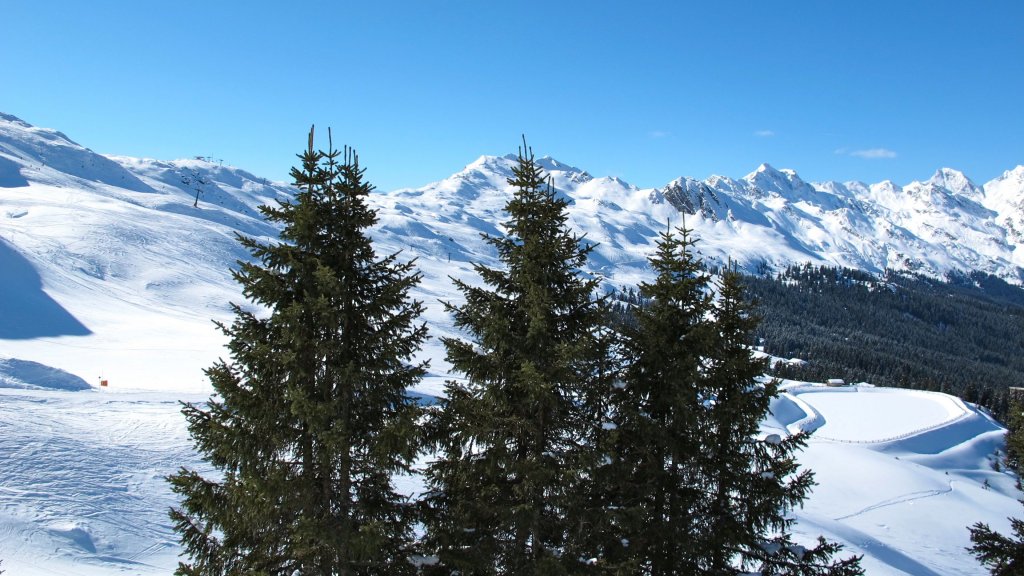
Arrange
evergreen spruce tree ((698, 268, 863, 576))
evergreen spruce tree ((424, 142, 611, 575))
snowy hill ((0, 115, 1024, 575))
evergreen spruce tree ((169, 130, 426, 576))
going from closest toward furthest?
evergreen spruce tree ((169, 130, 426, 576)) < evergreen spruce tree ((424, 142, 611, 575)) < evergreen spruce tree ((698, 268, 863, 576)) < snowy hill ((0, 115, 1024, 575))

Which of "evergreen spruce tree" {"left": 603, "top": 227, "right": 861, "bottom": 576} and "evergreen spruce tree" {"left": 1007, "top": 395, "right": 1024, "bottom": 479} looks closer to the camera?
"evergreen spruce tree" {"left": 603, "top": 227, "right": 861, "bottom": 576}

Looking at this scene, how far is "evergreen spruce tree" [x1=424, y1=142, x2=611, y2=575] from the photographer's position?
962 centimetres

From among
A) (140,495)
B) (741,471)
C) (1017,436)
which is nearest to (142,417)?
(140,495)

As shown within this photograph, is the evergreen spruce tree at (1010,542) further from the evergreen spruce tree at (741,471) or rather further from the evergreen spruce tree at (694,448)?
the evergreen spruce tree at (694,448)

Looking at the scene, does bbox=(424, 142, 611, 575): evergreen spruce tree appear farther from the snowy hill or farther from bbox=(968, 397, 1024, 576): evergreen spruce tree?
bbox=(968, 397, 1024, 576): evergreen spruce tree

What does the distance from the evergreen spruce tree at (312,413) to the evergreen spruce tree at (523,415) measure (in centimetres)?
97

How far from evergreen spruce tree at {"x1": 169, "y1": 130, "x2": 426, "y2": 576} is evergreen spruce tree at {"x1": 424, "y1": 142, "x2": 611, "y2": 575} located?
3.19ft

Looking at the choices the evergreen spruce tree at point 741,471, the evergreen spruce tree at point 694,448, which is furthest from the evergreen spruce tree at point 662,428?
the evergreen spruce tree at point 741,471

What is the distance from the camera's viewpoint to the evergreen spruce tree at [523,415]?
9617 mm

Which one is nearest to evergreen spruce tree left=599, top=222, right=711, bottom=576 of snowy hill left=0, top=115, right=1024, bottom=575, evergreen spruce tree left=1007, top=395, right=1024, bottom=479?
snowy hill left=0, top=115, right=1024, bottom=575

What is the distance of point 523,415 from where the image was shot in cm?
1011

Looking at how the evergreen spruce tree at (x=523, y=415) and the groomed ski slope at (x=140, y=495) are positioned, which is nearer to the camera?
the evergreen spruce tree at (x=523, y=415)

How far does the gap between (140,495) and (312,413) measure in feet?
58.8

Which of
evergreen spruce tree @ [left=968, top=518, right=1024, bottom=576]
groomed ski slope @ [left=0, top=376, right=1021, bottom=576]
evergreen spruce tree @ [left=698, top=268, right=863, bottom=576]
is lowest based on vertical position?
groomed ski slope @ [left=0, top=376, right=1021, bottom=576]
